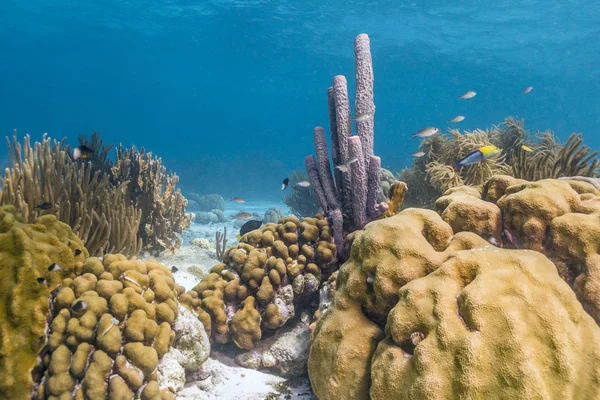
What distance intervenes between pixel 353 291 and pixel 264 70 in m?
71.3

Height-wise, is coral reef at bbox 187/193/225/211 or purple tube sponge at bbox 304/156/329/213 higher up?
coral reef at bbox 187/193/225/211

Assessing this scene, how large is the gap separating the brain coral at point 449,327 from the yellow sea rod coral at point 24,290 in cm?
217

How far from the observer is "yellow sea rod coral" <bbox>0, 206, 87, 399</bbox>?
2.52 meters

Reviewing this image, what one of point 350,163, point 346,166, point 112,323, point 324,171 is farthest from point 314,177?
point 112,323

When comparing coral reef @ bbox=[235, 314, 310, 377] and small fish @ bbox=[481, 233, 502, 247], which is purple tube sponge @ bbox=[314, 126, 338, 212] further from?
small fish @ bbox=[481, 233, 502, 247]

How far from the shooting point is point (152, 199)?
678 centimetres

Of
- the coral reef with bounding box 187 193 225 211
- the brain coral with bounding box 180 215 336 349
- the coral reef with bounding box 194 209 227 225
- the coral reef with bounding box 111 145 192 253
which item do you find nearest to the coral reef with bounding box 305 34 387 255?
the brain coral with bounding box 180 215 336 349

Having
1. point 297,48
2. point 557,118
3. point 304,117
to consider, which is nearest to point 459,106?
point 557,118

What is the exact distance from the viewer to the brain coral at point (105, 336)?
8.48ft

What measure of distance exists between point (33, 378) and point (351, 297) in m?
2.55

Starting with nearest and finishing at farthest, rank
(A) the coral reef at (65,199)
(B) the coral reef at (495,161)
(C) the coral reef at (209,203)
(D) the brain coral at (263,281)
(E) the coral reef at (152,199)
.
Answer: (D) the brain coral at (263,281) < (A) the coral reef at (65,199) < (B) the coral reef at (495,161) < (E) the coral reef at (152,199) < (C) the coral reef at (209,203)

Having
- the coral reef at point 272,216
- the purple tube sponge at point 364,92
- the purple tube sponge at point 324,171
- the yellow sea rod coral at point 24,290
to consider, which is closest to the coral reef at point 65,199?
the yellow sea rod coral at point 24,290

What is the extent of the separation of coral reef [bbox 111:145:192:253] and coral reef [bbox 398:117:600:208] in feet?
16.4

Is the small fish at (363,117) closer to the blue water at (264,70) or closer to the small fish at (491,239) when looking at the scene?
the small fish at (491,239)
